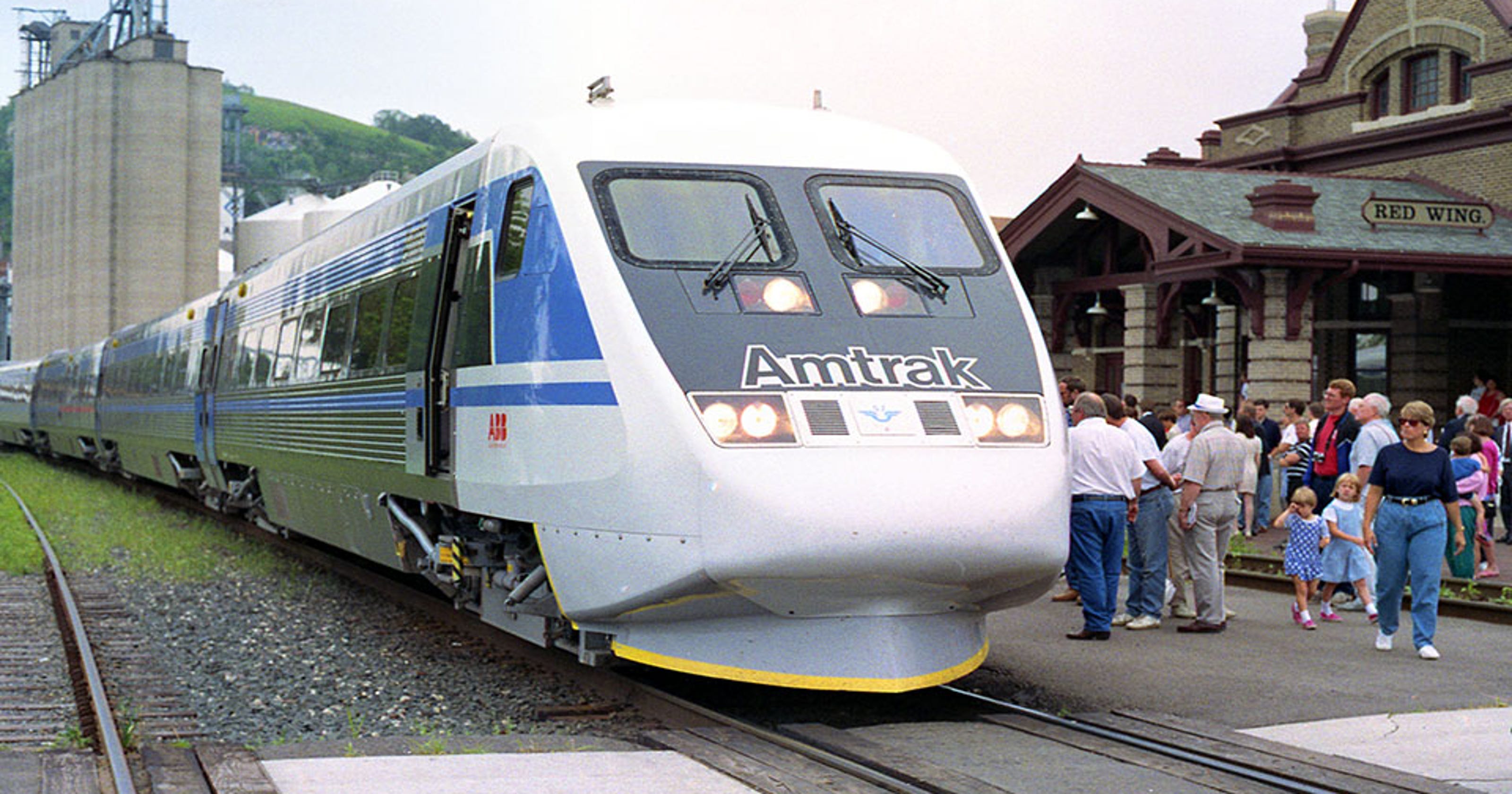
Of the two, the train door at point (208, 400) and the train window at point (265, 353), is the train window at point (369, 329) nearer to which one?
the train window at point (265, 353)

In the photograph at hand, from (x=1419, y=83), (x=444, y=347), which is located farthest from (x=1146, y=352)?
(x=444, y=347)

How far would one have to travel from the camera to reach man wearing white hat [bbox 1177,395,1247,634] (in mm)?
10906

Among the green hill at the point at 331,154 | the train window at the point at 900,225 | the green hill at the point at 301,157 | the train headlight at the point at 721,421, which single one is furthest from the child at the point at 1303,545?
the green hill at the point at 331,154

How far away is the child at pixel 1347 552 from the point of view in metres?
11.5

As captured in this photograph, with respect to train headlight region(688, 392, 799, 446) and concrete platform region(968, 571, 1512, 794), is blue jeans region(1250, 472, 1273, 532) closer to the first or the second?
concrete platform region(968, 571, 1512, 794)

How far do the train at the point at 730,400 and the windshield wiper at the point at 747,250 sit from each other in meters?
0.02

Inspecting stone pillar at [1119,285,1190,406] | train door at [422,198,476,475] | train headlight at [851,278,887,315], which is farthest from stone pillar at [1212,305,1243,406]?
train headlight at [851,278,887,315]

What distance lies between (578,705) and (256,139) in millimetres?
185191

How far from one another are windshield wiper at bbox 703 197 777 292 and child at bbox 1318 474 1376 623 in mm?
5325

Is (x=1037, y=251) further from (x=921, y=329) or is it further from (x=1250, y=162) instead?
(x=921, y=329)

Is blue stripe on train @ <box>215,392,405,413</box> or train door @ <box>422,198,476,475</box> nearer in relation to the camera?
train door @ <box>422,198,476,475</box>

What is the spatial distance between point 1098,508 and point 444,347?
4.16m

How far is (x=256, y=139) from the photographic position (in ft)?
600

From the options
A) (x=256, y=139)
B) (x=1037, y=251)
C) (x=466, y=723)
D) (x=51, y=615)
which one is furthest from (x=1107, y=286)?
(x=256, y=139)
